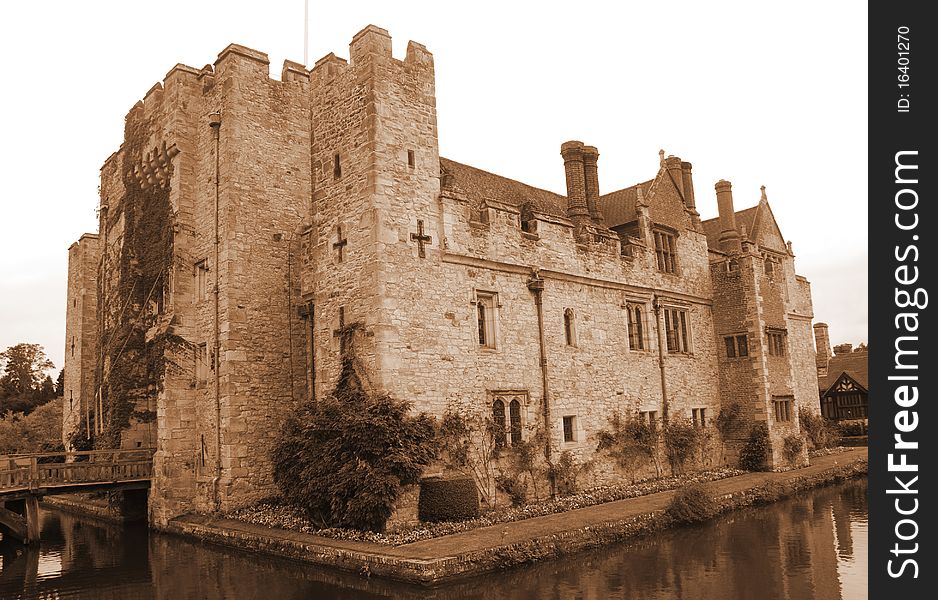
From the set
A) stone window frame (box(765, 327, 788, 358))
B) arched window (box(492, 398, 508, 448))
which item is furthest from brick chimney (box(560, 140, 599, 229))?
stone window frame (box(765, 327, 788, 358))

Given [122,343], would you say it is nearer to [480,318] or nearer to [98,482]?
[98,482]

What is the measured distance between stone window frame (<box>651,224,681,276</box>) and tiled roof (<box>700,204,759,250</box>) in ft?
29.5

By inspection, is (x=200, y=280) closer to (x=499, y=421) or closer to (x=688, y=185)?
(x=499, y=421)

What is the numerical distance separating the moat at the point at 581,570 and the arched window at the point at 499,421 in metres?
4.39

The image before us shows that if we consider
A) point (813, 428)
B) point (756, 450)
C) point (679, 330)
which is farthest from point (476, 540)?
point (813, 428)

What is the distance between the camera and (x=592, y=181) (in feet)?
86.4

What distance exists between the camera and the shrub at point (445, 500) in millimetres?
16219

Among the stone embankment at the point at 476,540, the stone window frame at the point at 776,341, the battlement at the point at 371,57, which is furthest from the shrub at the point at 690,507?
the battlement at the point at 371,57

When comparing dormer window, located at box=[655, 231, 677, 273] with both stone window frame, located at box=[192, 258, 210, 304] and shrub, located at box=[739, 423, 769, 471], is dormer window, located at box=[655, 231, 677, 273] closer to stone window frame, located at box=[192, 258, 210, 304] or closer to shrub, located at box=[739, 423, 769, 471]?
shrub, located at box=[739, 423, 769, 471]

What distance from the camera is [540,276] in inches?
827

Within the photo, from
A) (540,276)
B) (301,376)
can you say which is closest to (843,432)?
(540,276)

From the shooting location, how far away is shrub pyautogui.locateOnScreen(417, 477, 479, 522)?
16.2m

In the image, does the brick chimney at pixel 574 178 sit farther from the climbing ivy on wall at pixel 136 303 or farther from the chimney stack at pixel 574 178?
the climbing ivy on wall at pixel 136 303

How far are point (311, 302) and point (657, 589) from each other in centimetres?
1189
